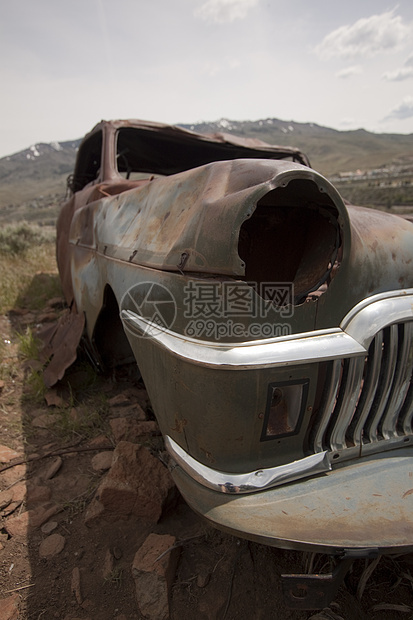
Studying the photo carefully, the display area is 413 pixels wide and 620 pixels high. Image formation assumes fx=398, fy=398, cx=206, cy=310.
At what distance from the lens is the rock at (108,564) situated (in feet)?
5.01

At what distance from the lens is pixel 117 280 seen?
183cm

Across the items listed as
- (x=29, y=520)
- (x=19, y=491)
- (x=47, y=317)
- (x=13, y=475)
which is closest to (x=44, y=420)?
(x=13, y=475)

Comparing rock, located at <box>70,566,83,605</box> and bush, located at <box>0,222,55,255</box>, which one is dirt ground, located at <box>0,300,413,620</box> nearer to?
rock, located at <box>70,566,83,605</box>

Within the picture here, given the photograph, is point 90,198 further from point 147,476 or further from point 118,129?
point 147,476

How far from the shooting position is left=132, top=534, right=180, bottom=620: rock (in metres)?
1.39

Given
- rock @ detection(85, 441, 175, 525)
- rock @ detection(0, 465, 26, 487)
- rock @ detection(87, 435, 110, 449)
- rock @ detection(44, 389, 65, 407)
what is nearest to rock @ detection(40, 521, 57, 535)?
rock @ detection(85, 441, 175, 525)

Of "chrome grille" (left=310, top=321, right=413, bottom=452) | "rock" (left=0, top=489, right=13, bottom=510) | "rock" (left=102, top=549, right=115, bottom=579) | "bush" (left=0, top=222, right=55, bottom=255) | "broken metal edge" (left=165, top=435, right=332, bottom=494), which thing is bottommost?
"rock" (left=0, top=489, right=13, bottom=510)

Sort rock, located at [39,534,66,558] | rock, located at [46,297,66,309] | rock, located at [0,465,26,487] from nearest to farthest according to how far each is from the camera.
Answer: rock, located at [39,534,66,558]
rock, located at [0,465,26,487]
rock, located at [46,297,66,309]

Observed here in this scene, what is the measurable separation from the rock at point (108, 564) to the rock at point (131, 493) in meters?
0.18

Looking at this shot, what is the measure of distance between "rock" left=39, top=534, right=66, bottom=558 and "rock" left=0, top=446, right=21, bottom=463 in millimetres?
665

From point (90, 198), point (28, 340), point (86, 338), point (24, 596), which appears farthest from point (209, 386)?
point (28, 340)

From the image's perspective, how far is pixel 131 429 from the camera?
2264 millimetres

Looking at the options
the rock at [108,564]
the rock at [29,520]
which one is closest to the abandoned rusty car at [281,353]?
the rock at [108,564]

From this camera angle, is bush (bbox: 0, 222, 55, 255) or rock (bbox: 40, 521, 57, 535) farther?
bush (bbox: 0, 222, 55, 255)
